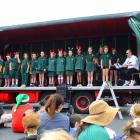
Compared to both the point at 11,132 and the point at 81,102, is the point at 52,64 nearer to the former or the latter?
the point at 81,102

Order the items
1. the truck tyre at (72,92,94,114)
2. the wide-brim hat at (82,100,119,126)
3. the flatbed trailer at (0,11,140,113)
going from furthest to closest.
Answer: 1. the truck tyre at (72,92,94,114)
2. the flatbed trailer at (0,11,140,113)
3. the wide-brim hat at (82,100,119,126)

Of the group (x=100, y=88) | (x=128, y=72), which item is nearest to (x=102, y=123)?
(x=100, y=88)

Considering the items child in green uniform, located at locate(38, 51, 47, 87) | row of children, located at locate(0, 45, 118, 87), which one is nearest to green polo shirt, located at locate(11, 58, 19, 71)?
row of children, located at locate(0, 45, 118, 87)

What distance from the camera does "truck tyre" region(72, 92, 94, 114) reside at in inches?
521

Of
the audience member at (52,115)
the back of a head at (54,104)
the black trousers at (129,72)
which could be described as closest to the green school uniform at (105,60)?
the black trousers at (129,72)

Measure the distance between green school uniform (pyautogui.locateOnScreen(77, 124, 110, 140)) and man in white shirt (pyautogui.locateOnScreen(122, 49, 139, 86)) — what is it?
9722 mm

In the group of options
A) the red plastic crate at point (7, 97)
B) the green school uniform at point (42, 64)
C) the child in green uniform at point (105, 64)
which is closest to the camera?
the child in green uniform at point (105, 64)

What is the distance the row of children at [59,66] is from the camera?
46.4 feet

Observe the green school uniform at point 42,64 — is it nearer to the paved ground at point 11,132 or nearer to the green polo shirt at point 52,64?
the green polo shirt at point 52,64

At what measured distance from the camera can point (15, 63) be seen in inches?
627

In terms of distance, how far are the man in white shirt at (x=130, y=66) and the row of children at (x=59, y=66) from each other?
65 cm

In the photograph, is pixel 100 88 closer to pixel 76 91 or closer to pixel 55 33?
pixel 76 91

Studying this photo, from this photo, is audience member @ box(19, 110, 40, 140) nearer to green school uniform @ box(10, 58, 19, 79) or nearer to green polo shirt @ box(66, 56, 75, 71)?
green polo shirt @ box(66, 56, 75, 71)

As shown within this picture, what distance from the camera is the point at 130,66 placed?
13.3 meters
